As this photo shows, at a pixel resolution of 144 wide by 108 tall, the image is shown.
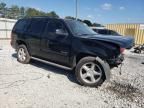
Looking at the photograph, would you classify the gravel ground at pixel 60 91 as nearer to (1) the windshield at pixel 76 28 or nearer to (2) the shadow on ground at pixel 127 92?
(2) the shadow on ground at pixel 127 92

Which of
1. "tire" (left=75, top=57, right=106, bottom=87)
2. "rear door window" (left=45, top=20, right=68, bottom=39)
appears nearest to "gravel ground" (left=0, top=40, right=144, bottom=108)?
"tire" (left=75, top=57, right=106, bottom=87)

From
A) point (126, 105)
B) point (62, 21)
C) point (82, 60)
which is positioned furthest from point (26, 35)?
point (126, 105)

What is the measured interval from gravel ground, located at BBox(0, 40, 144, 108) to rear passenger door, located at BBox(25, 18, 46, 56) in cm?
80

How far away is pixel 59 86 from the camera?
211 inches

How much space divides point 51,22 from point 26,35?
54.7 inches

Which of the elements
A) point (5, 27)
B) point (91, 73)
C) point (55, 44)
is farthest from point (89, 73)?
point (5, 27)

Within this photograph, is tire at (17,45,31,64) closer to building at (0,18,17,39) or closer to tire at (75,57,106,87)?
tire at (75,57,106,87)

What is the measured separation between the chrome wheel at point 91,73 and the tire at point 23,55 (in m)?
2.88

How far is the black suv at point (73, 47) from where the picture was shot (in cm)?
520

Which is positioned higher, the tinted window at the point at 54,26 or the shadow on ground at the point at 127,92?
the tinted window at the point at 54,26

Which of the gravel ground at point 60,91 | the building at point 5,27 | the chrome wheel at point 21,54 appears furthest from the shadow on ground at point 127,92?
the building at point 5,27

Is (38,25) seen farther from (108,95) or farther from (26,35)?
(108,95)

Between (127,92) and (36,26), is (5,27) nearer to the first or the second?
(36,26)

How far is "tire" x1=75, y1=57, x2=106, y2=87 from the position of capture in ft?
17.4
